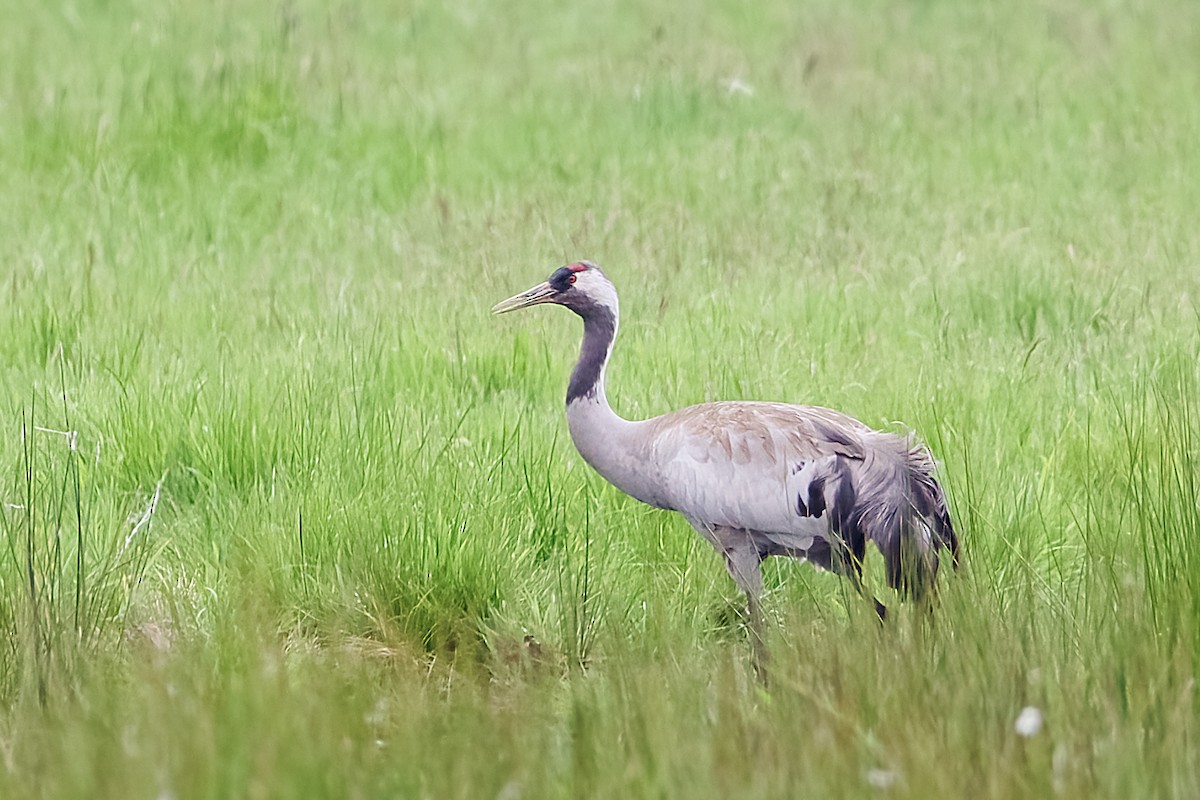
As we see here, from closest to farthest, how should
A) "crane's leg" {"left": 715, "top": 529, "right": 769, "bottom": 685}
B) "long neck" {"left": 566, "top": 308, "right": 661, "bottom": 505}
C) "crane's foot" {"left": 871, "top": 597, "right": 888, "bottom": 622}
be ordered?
"crane's foot" {"left": 871, "top": 597, "right": 888, "bottom": 622}, "crane's leg" {"left": 715, "top": 529, "right": 769, "bottom": 685}, "long neck" {"left": 566, "top": 308, "right": 661, "bottom": 505}

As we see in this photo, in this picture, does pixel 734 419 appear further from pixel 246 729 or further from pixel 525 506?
pixel 246 729

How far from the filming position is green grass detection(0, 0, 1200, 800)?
110 inches

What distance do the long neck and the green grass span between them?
18 centimetres

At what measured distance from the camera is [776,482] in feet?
13.2

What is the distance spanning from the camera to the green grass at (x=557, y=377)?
9.19 feet

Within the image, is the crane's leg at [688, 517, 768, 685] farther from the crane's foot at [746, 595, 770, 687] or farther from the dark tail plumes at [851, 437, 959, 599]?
the dark tail plumes at [851, 437, 959, 599]

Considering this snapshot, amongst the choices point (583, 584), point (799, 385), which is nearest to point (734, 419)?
point (583, 584)

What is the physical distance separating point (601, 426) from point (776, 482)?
0.51 meters

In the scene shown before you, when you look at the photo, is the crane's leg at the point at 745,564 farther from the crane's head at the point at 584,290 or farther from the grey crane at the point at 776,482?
the crane's head at the point at 584,290

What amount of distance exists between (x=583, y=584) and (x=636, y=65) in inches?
239

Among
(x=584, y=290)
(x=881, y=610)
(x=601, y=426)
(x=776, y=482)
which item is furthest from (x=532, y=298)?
(x=881, y=610)

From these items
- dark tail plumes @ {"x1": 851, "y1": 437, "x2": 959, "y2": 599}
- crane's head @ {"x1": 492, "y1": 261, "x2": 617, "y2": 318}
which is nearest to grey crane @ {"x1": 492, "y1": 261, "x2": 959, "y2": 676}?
dark tail plumes @ {"x1": 851, "y1": 437, "x2": 959, "y2": 599}

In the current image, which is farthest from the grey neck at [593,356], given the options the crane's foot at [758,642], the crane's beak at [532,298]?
the crane's foot at [758,642]

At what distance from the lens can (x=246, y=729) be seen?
2.71 meters
